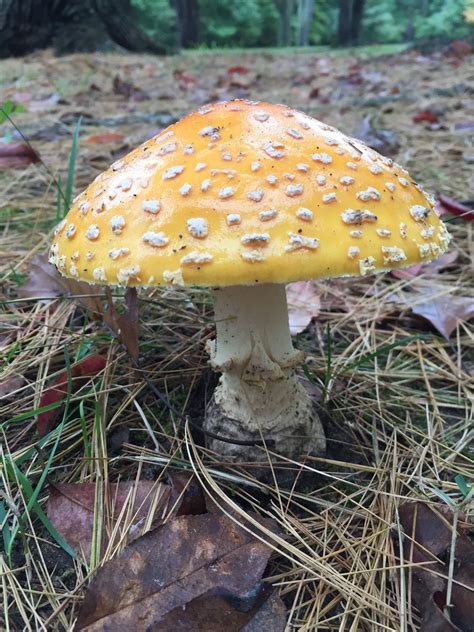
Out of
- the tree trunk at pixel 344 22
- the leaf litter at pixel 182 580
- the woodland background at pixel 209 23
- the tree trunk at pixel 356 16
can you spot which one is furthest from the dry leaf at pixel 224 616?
the tree trunk at pixel 356 16

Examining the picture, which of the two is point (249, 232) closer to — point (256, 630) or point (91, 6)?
point (256, 630)

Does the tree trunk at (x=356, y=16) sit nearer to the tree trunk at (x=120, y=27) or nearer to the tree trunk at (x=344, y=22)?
the tree trunk at (x=344, y=22)

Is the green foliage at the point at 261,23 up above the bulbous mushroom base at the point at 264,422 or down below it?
below

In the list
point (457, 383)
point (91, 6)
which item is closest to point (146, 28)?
point (91, 6)

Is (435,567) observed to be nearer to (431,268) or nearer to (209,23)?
(431,268)

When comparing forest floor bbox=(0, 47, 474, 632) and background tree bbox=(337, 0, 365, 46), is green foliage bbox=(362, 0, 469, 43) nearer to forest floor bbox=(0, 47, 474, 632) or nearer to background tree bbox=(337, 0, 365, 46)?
background tree bbox=(337, 0, 365, 46)
